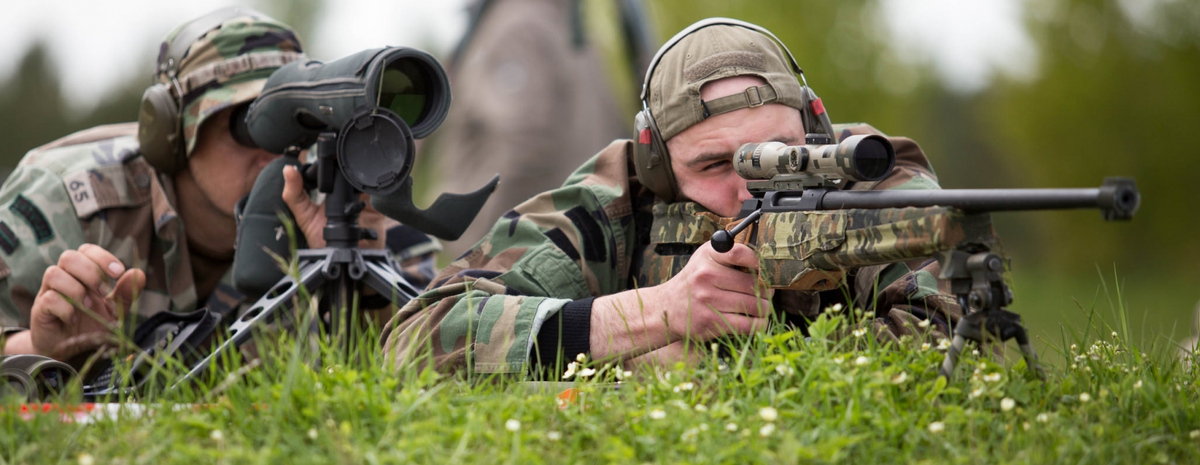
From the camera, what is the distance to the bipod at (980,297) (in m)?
2.05

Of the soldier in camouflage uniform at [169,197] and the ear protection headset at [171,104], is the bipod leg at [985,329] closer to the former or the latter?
the soldier in camouflage uniform at [169,197]

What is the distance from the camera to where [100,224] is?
379 centimetres

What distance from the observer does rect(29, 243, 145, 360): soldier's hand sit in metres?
3.01

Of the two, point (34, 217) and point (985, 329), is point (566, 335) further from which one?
point (34, 217)

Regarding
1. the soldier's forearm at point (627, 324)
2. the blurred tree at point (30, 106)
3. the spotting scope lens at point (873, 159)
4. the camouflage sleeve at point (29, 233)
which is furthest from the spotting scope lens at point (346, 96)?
the blurred tree at point (30, 106)

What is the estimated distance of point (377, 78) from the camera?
2879 millimetres

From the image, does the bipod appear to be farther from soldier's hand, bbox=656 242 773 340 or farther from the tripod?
the tripod

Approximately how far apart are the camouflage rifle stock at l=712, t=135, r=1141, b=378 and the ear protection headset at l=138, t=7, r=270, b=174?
228 cm

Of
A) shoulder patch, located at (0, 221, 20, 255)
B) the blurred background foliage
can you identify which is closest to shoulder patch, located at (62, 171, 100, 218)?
shoulder patch, located at (0, 221, 20, 255)

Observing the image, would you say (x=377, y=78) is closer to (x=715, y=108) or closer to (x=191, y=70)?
(x=715, y=108)

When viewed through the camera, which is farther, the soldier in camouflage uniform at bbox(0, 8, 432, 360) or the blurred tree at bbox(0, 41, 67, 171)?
the blurred tree at bbox(0, 41, 67, 171)

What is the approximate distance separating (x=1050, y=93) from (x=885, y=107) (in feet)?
11.7

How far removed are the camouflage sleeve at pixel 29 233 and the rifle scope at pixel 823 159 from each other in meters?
2.58

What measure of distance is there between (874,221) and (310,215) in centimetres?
209
